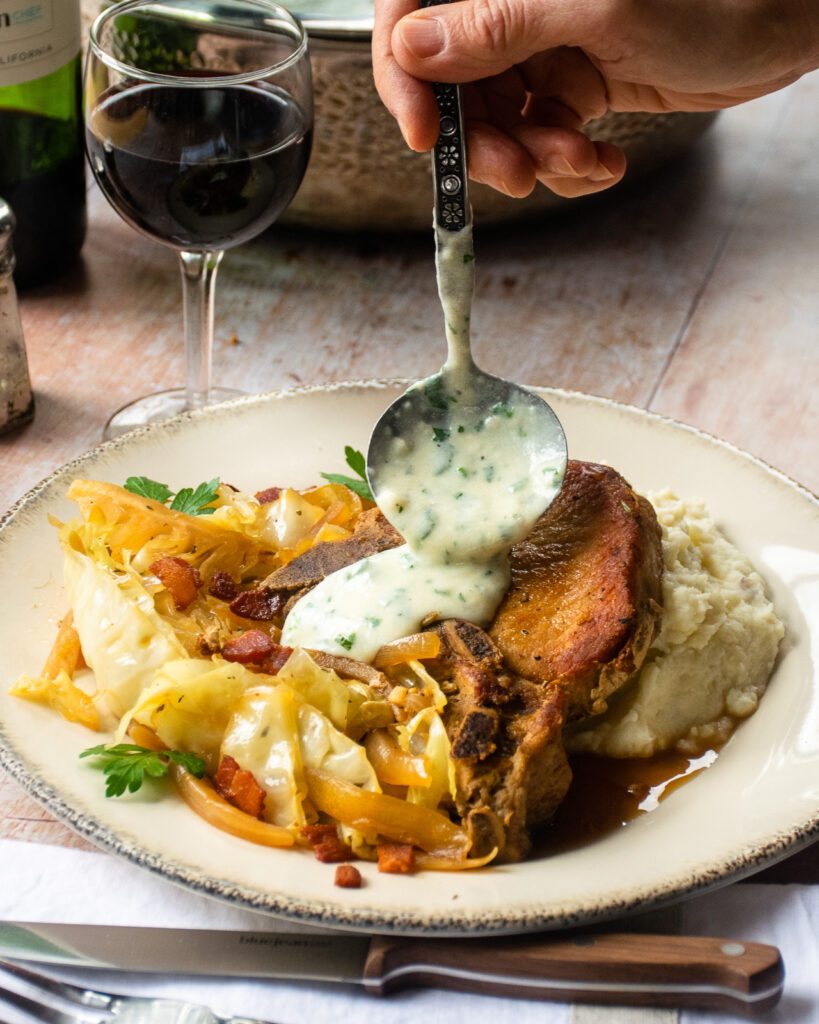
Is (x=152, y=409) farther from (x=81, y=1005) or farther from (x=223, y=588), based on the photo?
(x=81, y=1005)

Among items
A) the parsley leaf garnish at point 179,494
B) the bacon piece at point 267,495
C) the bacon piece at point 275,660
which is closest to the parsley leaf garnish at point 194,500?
the parsley leaf garnish at point 179,494

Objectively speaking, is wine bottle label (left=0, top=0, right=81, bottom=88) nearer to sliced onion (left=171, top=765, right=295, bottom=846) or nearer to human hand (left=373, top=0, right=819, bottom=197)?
human hand (left=373, top=0, right=819, bottom=197)

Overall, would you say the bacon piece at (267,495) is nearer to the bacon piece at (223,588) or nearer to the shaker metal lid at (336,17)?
the bacon piece at (223,588)

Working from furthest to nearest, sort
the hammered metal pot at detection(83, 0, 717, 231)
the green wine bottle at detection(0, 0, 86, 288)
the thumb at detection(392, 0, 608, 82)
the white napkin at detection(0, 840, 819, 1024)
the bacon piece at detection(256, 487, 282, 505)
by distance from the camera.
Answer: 1. the hammered metal pot at detection(83, 0, 717, 231)
2. the green wine bottle at detection(0, 0, 86, 288)
3. the bacon piece at detection(256, 487, 282, 505)
4. the thumb at detection(392, 0, 608, 82)
5. the white napkin at detection(0, 840, 819, 1024)

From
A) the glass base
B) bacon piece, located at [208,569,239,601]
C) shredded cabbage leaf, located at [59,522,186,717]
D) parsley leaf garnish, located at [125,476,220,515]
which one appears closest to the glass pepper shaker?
the glass base

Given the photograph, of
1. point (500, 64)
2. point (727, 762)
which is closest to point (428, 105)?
point (500, 64)
